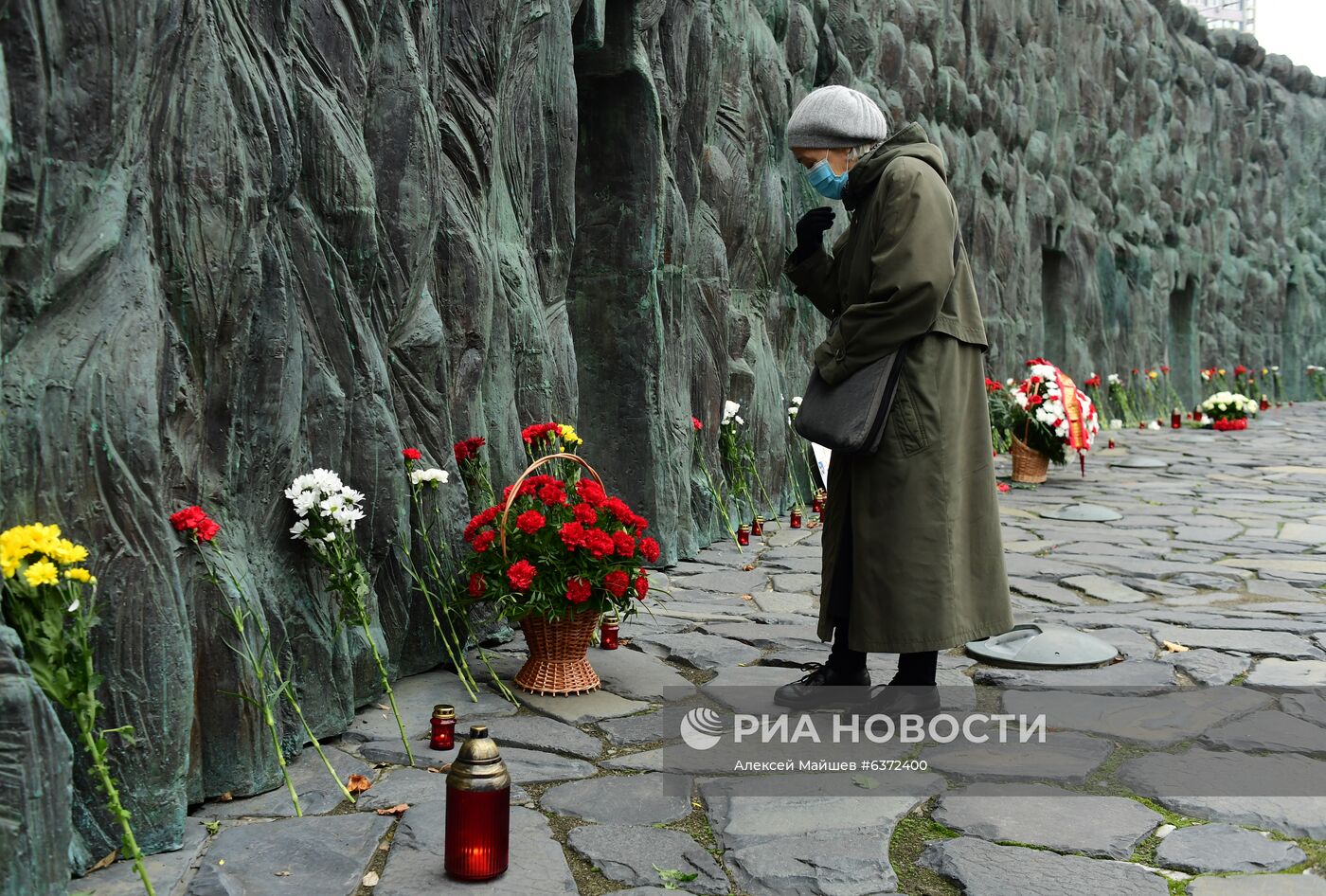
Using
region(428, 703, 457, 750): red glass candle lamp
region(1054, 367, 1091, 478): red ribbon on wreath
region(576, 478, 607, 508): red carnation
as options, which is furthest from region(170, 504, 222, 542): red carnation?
region(1054, 367, 1091, 478): red ribbon on wreath

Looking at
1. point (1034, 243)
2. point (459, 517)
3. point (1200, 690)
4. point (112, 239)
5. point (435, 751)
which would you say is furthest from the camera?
point (1034, 243)

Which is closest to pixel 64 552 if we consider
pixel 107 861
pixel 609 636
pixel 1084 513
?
pixel 107 861

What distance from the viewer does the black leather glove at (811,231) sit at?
12.5 ft

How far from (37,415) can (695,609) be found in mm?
3244

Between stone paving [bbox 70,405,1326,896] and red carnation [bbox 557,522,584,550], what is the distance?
1.67 ft

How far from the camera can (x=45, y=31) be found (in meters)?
2.56

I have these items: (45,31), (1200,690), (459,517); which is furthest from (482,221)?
(1200,690)

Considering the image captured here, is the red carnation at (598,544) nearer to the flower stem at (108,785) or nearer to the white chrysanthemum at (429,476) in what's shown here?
the white chrysanthemum at (429,476)

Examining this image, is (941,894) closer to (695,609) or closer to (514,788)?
(514,788)

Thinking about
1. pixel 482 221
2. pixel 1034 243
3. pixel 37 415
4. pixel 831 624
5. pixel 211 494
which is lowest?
pixel 831 624

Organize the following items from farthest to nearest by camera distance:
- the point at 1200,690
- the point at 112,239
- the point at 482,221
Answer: the point at 482,221 < the point at 1200,690 < the point at 112,239

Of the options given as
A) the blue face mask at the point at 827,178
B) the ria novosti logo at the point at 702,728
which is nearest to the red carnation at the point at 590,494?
the ria novosti logo at the point at 702,728

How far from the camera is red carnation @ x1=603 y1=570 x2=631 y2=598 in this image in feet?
12.6

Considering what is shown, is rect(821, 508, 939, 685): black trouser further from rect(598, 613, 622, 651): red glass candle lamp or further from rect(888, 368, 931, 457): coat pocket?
rect(598, 613, 622, 651): red glass candle lamp
